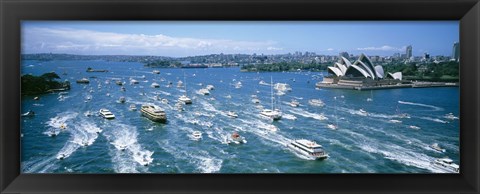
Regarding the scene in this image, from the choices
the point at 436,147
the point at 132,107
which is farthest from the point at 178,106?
the point at 436,147

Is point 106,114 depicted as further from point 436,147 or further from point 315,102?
point 436,147

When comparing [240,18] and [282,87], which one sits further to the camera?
[282,87]

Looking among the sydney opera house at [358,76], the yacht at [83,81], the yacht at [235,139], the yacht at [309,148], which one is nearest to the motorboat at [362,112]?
the sydney opera house at [358,76]

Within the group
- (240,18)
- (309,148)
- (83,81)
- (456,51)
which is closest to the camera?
(240,18)

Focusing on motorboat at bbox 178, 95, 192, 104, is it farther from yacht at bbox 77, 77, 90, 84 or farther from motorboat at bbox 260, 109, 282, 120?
yacht at bbox 77, 77, 90, 84

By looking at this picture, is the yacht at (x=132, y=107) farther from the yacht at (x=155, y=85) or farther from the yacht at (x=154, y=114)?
the yacht at (x=155, y=85)

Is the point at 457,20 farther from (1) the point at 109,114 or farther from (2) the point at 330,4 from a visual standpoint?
(1) the point at 109,114
